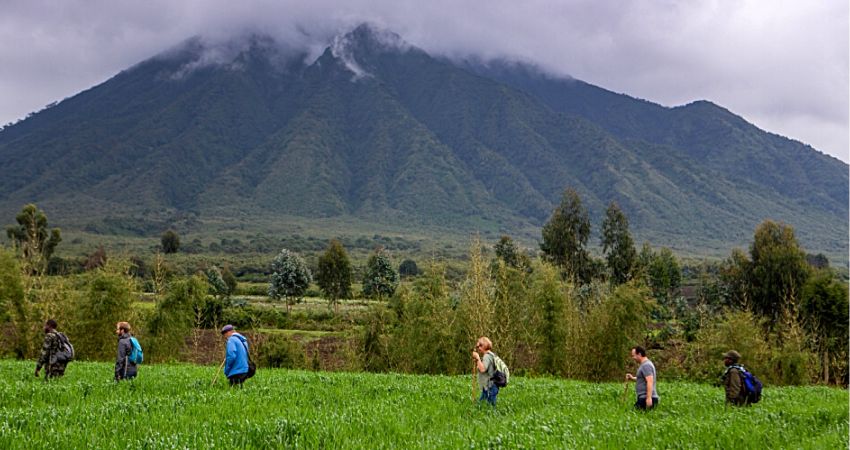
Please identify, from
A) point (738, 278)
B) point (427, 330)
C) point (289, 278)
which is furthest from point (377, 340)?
point (738, 278)

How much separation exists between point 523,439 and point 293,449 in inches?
146

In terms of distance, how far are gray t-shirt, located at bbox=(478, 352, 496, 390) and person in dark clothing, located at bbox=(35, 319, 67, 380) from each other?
525 inches

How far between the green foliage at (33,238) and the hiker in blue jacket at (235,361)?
30.3 metres

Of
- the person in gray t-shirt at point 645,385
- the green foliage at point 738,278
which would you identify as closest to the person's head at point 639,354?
the person in gray t-shirt at point 645,385

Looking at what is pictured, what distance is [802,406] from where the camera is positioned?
51.3 ft

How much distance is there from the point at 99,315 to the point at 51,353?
20.4 metres

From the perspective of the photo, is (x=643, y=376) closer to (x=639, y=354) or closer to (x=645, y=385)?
(x=645, y=385)

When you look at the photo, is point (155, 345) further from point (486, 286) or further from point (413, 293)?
point (486, 286)

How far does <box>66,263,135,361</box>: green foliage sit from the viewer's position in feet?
119

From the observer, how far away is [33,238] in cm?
4419

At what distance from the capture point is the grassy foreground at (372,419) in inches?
360

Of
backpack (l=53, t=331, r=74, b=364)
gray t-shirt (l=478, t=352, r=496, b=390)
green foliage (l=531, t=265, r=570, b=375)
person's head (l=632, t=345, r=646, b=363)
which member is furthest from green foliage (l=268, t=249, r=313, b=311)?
person's head (l=632, t=345, r=646, b=363)

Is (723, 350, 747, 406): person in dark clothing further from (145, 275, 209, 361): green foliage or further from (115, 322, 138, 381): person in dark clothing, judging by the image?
(145, 275, 209, 361): green foliage

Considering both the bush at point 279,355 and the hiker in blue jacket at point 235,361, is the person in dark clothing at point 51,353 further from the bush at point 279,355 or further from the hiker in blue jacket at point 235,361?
the bush at point 279,355
